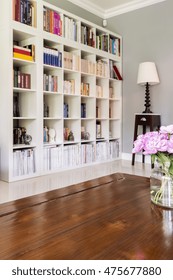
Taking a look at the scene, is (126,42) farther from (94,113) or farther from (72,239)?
(72,239)

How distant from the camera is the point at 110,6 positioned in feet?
15.0

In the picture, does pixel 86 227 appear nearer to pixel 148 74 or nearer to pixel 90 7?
pixel 148 74

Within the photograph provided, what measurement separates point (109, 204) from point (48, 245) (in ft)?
1.32

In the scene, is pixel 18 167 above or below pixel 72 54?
below

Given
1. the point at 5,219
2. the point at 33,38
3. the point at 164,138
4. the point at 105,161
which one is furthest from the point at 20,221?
the point at 105,161

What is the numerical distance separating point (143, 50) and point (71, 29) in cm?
135

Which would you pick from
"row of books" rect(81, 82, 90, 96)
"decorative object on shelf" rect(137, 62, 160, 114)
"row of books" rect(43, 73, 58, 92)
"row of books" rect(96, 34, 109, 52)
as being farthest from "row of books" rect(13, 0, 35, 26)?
"decorative object on shelf" rect(137, 62, 160, 114)

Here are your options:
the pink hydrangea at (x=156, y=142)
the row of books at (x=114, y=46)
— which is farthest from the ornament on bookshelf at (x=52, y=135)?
the pink hydrangea at (x=156, y=142)

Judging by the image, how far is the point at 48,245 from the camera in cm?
71

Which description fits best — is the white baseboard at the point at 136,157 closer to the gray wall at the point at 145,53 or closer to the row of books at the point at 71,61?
the gray wall at the point at 145,53

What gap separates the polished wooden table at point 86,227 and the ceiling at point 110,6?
158 inches

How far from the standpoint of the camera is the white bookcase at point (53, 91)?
3.11 metres

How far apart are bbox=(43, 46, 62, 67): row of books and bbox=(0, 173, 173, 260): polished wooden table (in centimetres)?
259

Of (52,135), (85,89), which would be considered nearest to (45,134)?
(52,135)
